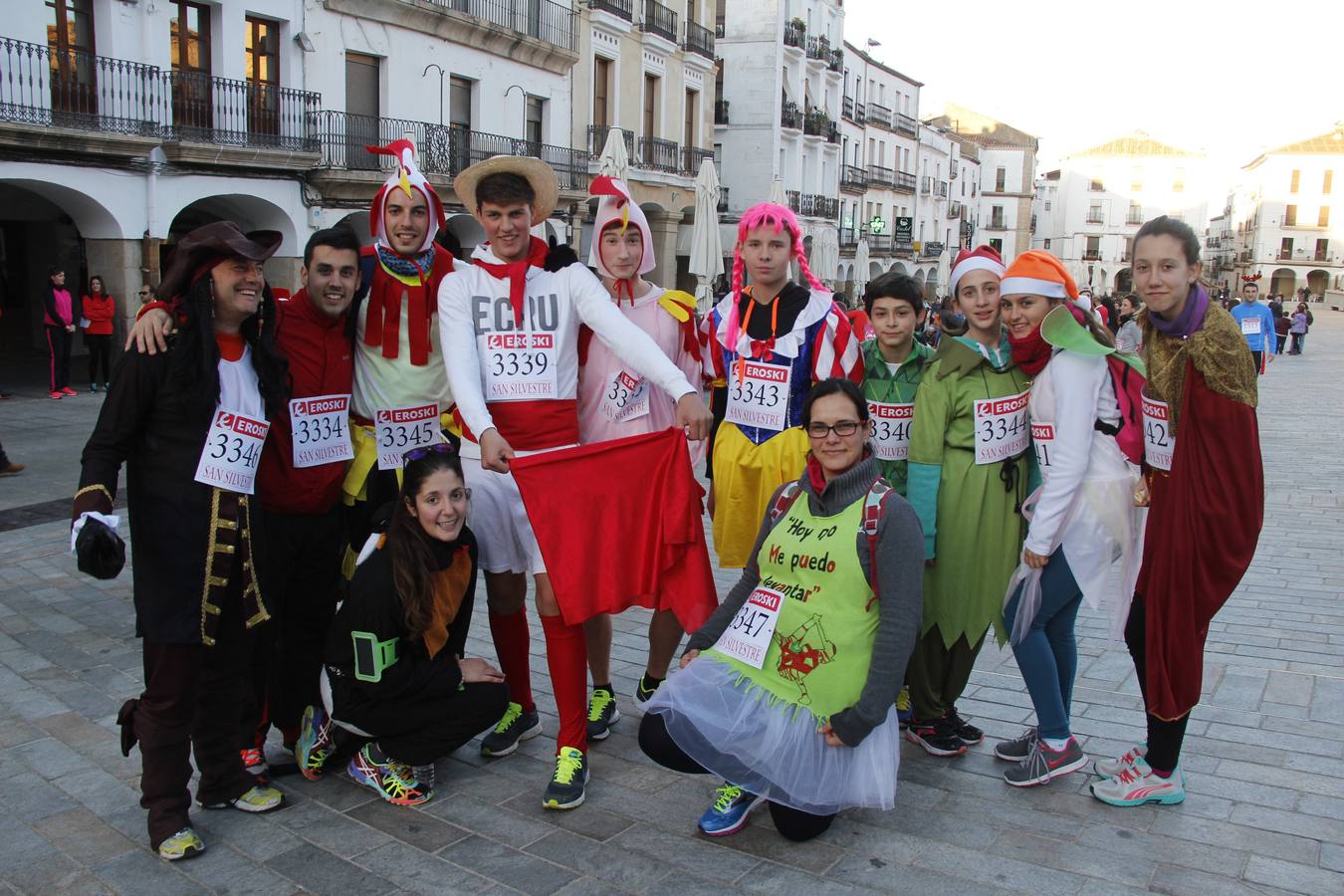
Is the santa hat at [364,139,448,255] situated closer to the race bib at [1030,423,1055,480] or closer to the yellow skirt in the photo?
the yellow skirt

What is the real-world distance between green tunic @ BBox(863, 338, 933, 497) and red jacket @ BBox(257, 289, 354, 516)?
203cm

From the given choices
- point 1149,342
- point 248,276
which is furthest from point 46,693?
point 1149,342

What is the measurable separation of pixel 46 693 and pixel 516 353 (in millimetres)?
2724

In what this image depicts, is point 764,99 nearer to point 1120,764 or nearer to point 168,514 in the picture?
point 1120,764

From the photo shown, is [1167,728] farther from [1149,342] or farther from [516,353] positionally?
[516,353]

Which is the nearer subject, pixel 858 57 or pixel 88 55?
pixel 88 55

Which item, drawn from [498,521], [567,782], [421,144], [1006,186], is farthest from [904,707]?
[1006,186]

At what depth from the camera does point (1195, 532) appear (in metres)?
3.59

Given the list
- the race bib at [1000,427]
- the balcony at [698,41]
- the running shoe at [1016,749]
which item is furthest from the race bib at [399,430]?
the balcony at [698,41]

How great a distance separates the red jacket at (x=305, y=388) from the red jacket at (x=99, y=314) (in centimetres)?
1375

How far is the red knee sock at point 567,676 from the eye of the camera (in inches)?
156

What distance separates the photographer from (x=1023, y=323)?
3.89 m

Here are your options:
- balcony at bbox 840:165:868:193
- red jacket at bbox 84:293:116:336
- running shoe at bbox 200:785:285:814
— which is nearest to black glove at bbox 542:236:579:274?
running shoe at bbox 200:785:285:814

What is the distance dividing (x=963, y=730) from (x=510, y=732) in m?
1.82
